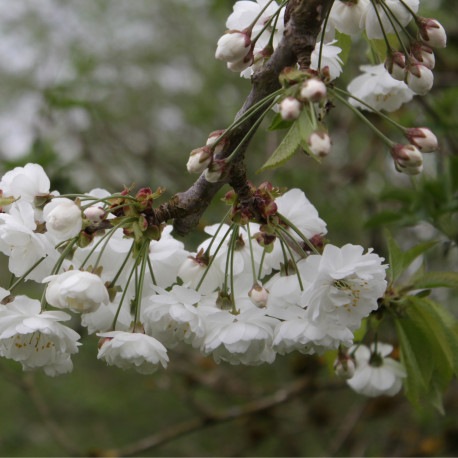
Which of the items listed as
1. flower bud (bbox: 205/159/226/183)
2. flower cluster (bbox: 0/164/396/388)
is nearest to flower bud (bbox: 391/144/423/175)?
flower cluster (bbox: 0/164/396/388)

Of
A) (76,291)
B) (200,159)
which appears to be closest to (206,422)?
(76,291)

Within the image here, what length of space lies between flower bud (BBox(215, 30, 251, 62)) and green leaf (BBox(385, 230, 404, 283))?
0.57m

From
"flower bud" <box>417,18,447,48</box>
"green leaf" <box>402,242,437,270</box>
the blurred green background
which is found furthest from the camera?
the blurred green background

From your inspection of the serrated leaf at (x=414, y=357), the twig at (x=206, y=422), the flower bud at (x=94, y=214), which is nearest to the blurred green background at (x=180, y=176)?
the twig at (x=206, y=422)

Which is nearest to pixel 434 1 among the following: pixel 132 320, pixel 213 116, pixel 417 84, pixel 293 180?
pixel 293 180

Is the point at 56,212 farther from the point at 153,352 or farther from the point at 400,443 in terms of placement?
the point at 400,443

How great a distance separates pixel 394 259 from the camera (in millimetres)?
1245

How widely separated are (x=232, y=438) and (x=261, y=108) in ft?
12.1

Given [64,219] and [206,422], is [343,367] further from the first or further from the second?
[206,422]

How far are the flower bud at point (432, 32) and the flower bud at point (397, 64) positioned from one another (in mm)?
56

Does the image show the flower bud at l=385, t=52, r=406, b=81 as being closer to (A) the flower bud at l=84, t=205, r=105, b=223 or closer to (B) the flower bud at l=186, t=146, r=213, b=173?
(B) the flower bud at l=186, t=146, r=213, b=173

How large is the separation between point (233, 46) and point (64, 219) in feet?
1.41

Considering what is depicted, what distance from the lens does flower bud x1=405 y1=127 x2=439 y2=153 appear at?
0.92 meters

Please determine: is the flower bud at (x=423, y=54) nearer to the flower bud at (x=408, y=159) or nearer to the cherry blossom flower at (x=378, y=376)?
the flower bud at (x=408, y=159)
